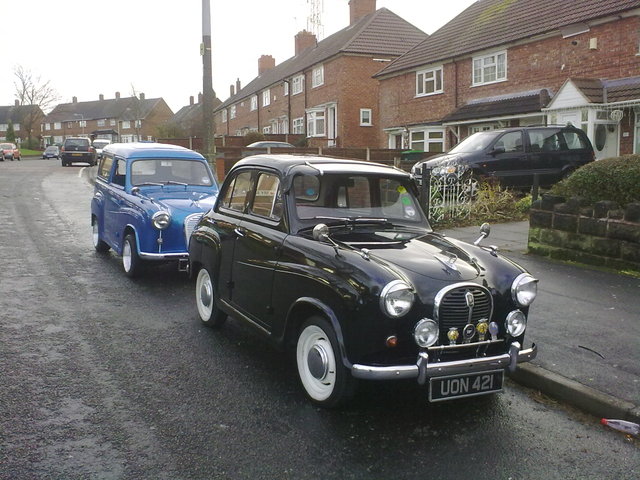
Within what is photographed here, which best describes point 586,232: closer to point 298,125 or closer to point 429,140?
point 429,140

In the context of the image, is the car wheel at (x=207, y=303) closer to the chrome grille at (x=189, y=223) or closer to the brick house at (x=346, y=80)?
the chrome grille at (x=189, y=223)

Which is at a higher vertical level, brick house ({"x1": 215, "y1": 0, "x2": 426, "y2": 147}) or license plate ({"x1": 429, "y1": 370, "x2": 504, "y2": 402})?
brick house ({"x1": 215, "y1": 0, "x2": 426, "y2": 147})

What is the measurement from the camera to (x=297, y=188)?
16.7 feet

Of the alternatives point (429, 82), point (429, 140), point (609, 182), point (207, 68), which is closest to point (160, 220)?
point (609, 182)

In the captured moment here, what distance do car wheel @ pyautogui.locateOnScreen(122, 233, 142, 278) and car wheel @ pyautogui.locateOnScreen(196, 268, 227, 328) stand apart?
217 cm

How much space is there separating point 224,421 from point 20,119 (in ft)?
309

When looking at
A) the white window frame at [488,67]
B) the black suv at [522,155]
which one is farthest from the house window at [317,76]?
the black suv at [522,155]

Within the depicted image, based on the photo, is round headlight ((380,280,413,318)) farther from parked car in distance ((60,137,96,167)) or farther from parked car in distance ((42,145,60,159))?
parked car in distance ((42,145,60,159))

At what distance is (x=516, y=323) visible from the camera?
14.2 feet

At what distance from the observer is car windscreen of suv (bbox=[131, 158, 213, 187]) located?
9.32 metres

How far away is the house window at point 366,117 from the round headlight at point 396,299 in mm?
34542

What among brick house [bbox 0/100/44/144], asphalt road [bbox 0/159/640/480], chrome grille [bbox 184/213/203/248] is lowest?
asphalt road [bbox 0/159/640/480]

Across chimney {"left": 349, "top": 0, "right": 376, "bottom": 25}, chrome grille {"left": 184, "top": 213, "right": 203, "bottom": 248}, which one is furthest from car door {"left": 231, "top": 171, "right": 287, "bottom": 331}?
chimney {"left": 349, "top": 0, "right": 376, "bottom": 25}

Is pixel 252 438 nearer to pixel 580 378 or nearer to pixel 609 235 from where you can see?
pixel 580 378
